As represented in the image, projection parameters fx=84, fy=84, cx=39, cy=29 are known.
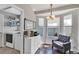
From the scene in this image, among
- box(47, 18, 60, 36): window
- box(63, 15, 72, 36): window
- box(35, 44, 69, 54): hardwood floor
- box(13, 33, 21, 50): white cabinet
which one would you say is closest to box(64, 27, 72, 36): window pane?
box(63, 15, 72, 36): window

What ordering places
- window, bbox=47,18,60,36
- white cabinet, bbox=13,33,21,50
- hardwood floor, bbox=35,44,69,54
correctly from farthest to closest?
window, bbox=47,18,60,36 < white cabinet, bbox=13,33,21,50 < hardwood floor, bbox=35,44,69,54

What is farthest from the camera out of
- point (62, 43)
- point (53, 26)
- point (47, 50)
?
point (62, 43)

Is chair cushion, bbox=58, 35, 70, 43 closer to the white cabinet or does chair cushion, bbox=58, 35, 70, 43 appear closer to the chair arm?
the chair arm

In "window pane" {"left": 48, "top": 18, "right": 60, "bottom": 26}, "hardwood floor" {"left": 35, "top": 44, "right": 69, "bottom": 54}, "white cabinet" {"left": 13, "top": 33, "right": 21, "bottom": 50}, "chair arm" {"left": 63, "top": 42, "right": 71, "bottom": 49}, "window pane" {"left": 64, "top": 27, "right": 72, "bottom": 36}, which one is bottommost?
"hardwood floor" {"left": 35, "top": 44, "right": 69, "bottom": 54}

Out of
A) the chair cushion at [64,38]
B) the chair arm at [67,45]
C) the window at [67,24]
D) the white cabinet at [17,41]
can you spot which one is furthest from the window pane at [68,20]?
the white cabinet at [17,41]

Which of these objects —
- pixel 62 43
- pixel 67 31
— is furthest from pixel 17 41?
pixel 67 31

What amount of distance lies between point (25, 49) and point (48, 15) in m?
0.86

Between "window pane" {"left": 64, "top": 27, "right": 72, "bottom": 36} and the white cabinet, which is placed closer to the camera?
the white cabinet

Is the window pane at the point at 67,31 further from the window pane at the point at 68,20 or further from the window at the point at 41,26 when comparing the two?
the window at the point at 41,26

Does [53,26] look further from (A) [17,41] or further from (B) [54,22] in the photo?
(A) [17,41]

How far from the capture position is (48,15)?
5.98 ft

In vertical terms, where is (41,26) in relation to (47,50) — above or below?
above
